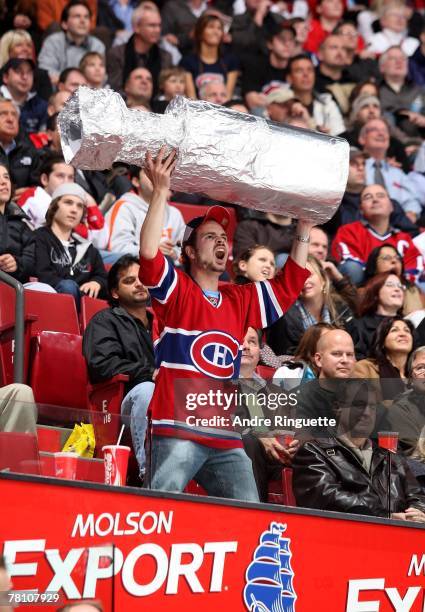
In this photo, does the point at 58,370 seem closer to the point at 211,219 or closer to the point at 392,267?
the point at 211,219

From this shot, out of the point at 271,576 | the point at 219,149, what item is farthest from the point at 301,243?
the point at 271,576

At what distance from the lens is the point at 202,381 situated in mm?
5438

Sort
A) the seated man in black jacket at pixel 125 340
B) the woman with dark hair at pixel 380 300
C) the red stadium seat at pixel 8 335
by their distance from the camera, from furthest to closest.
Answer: the woman with dark hair at pixel 380 300, the red stadium seat at pixel 8 335, the seated man in black jacket at pixel 125 340

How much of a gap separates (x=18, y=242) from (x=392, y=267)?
9.03ft

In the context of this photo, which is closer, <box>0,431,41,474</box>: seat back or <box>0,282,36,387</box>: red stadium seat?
<box>0,431,41,474</box>: seat back

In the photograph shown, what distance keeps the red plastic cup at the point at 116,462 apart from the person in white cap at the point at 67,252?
9.42 feet

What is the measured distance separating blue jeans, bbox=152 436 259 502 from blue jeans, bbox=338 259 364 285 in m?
4.42

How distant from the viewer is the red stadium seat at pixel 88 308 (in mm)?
7727

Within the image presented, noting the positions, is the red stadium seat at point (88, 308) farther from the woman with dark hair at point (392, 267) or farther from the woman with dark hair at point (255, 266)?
the woman with dark hair at point (392, 267)

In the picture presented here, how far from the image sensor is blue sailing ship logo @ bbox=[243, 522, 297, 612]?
5.24 m

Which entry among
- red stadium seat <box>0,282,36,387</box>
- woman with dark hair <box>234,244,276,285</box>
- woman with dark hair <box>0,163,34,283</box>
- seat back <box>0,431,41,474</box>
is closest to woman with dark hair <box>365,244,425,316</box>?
woman with dark hair <box>234,244,276,285</box>

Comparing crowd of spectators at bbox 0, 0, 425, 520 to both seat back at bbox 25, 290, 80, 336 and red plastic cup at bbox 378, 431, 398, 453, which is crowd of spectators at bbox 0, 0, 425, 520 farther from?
seat back at bbox 25, 290, 80, 336

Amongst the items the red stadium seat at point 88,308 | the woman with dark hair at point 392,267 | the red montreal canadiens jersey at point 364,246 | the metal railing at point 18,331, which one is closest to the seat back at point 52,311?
the red stadium seat at point 88,308

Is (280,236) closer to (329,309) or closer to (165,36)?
(329,309)
